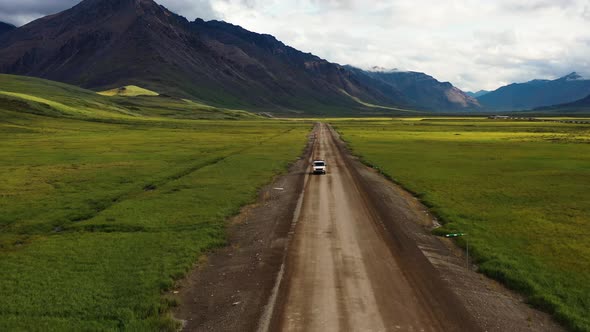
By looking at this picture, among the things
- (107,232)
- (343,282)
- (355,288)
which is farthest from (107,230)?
(355,288)

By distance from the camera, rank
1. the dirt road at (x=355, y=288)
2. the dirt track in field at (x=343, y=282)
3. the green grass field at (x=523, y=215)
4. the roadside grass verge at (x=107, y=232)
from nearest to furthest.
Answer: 1. the dirt road at (x=355, y=288)
2. the dirt track in field at (x=343, y=282)
3. the roadside grass verge at (x=107, y=232)
4. the green grass field at (x=523, y=215)

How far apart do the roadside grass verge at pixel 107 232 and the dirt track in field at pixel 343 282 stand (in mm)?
2247

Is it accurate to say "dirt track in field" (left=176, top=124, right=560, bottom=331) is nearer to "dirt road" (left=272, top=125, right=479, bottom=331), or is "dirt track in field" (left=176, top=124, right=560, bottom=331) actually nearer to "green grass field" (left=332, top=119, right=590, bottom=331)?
"dirt road" (left=272, top=125, right=479, bottom=331)

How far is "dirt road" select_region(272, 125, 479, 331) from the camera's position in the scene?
17328 millimetres

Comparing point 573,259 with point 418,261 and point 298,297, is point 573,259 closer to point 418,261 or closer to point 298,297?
point 418,261

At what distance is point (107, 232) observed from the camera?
1209 inches

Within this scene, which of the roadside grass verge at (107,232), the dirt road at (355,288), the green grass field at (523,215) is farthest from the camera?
the green grass field at (523,215)

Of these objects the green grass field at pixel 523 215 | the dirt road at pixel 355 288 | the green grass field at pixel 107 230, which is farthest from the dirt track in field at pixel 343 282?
the green grass field at pixel 107 230

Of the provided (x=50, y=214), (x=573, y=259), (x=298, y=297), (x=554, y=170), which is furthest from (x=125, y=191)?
(x=554, y=170)

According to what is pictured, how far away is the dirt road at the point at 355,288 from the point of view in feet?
56.9

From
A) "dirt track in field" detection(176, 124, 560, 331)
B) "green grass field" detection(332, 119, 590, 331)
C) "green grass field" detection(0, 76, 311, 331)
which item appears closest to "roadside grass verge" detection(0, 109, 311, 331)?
"green grass field" detection(0, 76, 311, 331)

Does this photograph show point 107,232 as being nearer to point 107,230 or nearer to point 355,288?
point 107,230

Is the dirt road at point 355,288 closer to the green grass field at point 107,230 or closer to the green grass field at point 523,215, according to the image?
the green grass field at point 523,215

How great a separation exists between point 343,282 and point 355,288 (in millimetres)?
870
